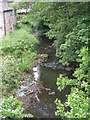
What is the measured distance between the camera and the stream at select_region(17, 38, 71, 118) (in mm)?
5620

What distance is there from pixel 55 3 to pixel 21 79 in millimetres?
2163

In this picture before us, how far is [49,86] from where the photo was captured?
692cm

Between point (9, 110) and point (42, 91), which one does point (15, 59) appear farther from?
point (9, 110)

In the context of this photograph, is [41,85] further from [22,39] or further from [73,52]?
[22,39]

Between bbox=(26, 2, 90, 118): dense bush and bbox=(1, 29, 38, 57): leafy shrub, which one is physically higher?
bbox=(26, 2, 90, 118): dense bush

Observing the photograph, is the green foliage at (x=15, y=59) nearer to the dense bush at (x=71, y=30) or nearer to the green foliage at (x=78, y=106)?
the dense bush at (x=71, y=30)

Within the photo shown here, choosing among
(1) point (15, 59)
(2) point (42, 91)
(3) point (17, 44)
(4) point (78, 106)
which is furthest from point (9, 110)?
(3) point (17, 44)

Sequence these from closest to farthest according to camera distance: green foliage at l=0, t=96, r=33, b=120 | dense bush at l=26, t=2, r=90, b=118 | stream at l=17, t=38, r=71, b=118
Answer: green foliage at l=0, t=96, r=33, b=120 < dense bush at l=26, t=2, r=90, b=118 < stream at l=17, t=38, r=71, b=118

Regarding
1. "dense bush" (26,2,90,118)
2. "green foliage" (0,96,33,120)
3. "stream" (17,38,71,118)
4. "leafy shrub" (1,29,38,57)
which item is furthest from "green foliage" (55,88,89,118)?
"leafy shrub" (1,29,38,57)

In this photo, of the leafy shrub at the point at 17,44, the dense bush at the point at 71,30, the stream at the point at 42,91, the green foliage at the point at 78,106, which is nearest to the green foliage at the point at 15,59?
the leafy shrub at the point at 17,44

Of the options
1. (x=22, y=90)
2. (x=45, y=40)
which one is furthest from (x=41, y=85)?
(x=45, y=40)

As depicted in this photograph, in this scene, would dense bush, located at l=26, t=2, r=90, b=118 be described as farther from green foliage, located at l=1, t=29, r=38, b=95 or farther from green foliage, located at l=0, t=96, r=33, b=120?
green foliage, located at l=1, t=29, r=38, b=95

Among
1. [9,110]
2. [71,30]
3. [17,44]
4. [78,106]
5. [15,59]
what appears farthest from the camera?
[17,44]

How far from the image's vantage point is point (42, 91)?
6.63 meters
